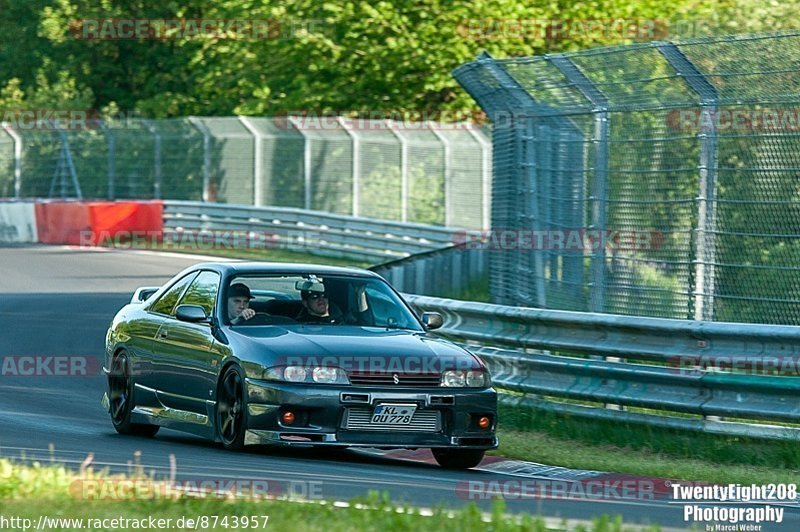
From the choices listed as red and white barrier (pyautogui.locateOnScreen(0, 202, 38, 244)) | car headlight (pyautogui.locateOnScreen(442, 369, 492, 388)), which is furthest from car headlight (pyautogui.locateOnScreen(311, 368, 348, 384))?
red and white barrier (pyautogui.locateOnScreen(0, 202, 38, 244))

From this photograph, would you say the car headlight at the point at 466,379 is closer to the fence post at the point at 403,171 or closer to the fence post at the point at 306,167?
the fence post at the point at 403,171

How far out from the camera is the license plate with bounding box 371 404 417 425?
34.9 feet

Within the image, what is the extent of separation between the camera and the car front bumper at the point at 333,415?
416 inches

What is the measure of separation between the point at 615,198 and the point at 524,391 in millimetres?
1791

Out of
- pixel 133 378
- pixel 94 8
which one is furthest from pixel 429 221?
pixel 94 8

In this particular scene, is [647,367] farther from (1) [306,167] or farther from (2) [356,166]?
(1) [306,167]

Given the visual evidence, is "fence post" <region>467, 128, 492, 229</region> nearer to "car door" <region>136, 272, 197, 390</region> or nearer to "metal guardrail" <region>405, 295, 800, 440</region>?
"metal guardrail" <region>405, 295, 800, 440</region>

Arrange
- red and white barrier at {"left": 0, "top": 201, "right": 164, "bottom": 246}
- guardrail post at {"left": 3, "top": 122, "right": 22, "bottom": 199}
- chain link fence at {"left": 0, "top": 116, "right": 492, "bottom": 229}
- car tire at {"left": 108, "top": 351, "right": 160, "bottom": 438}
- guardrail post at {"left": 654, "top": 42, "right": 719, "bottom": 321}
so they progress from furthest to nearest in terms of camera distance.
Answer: guardrail post at {"left": 3, "top": 122, "right": 22, "bottom": 199}
red and white barrier at {"left": 0, "top": 201, "right": 164, "bottom": 246}
chain link fence at {"left": 0, "top": 116, "right": 492, "bottom": 229}
guardrail post at {"left": 654, "top": 42, "right": 719, "bottom": 321}
car tire at {"left": 108, "top": 351, "right": 160, "bottom": 438}

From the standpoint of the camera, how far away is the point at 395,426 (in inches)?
420

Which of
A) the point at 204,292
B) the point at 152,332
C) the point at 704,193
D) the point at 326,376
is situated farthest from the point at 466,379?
→ the point at 704,193

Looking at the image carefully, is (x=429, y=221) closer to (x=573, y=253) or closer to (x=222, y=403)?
(x=573, y=253)

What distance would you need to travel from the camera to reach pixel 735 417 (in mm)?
11516

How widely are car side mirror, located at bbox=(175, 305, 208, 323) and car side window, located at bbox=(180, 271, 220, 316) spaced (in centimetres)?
26

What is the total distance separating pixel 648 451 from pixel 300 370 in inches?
108
